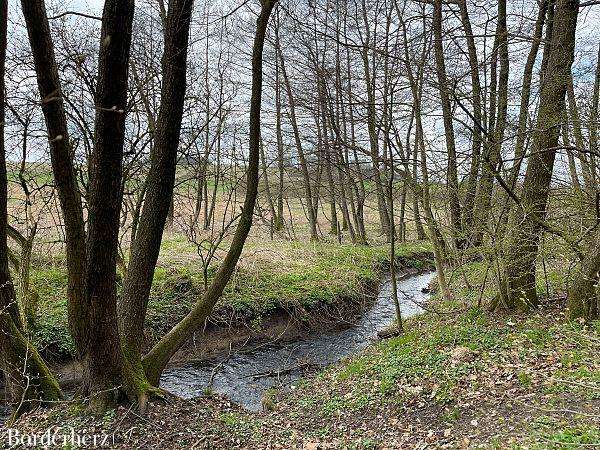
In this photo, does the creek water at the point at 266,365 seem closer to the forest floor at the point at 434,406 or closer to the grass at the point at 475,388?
the grass at the point at 475,388

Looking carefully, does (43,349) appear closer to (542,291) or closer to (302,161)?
(542,291)

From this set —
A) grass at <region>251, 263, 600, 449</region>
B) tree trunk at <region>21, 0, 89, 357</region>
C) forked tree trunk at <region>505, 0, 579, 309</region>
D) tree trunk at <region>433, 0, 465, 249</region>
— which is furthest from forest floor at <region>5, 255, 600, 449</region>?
tree trunk at <region>433, 0, 465, 249</region>

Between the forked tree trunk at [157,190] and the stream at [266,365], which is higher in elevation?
the forked tree trunk at [157,190]

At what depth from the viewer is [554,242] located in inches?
253

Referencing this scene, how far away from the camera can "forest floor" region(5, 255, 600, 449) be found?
4043 mm

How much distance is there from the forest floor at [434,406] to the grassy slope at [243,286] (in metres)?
3.42

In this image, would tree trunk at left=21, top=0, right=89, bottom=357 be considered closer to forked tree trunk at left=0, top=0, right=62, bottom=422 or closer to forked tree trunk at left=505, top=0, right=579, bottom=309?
forked tree trunk at left=0, top=0, right=62, bottom=422

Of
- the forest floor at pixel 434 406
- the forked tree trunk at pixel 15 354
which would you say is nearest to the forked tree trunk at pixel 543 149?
the forest floor at pixel 434 406

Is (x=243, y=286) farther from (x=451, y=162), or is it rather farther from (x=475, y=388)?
(x=475, y=388)

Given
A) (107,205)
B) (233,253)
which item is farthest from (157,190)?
(233,253)

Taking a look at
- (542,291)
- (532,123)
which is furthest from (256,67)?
(542,291)

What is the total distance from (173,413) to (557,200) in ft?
18.9

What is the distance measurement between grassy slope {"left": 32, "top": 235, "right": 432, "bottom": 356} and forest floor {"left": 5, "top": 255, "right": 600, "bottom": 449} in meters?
3.42

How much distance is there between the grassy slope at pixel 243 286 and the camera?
881cm
